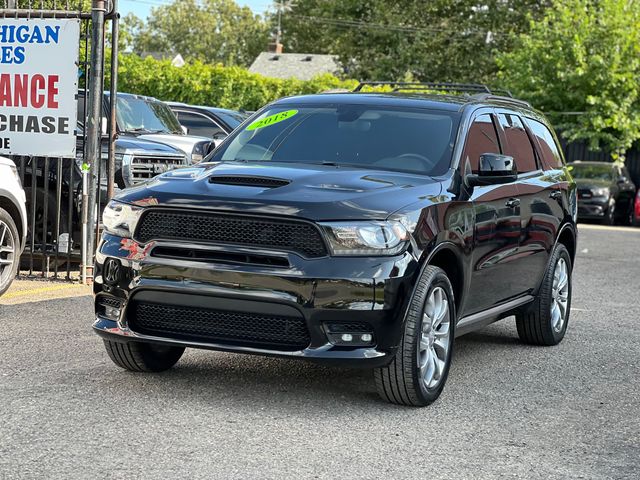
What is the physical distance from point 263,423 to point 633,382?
2937 millimetres

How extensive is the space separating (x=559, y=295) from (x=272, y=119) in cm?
299

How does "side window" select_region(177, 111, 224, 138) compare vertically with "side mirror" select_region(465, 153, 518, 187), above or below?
below

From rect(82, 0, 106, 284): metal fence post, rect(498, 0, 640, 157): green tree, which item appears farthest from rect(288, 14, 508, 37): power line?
rect(82, 0, 106, 284): metal fence post

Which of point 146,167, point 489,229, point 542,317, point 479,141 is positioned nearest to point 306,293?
point 489,229

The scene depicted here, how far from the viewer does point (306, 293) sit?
5.89m

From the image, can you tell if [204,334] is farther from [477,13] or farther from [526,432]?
[477,13]

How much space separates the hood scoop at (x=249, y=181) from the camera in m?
6.30

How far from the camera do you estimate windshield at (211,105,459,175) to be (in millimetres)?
7168

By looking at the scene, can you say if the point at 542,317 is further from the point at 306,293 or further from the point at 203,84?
the point at 203,84

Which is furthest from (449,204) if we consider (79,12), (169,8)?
(169,8)

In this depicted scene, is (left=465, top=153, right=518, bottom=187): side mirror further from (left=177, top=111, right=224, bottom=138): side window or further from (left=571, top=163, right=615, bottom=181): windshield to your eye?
(left=571, top=163, right=615, bottom=181): windshield

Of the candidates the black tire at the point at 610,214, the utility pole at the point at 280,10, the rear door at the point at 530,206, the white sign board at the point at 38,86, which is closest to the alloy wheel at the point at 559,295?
the rear door at the point at 530,206

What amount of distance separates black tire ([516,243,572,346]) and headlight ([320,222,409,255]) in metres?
2.89

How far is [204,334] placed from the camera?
6.16 metres
